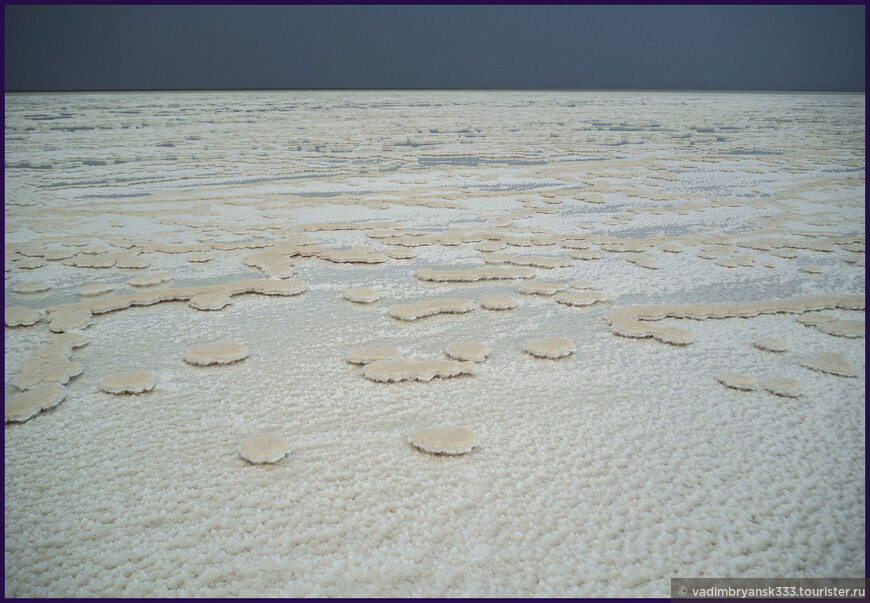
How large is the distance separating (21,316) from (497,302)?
1.21 metres

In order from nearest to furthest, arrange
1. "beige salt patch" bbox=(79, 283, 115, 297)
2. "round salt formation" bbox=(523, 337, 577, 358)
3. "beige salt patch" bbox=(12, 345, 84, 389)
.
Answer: "beige salt patch" bbox=(12, 345, 84, 389) → "round salt formation" bbox=(523, 337, 577, 358) → "beige salt patch" bbox=(79, 283, 115, 297)

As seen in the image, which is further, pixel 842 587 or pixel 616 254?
pixel 616 254

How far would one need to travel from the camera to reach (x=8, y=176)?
12.1 feet

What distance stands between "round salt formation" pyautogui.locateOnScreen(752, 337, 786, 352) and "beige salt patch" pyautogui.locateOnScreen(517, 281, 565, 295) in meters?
0.53

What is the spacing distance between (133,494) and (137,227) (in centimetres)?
189

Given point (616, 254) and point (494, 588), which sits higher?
point (616, 254)

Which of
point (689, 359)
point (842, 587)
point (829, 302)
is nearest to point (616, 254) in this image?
point (829, 302)

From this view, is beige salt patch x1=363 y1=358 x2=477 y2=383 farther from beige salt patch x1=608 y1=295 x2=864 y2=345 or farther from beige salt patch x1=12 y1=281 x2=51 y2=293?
beige salt patch x1=12 y1=281 x2=51 y2=293

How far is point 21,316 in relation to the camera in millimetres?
1426

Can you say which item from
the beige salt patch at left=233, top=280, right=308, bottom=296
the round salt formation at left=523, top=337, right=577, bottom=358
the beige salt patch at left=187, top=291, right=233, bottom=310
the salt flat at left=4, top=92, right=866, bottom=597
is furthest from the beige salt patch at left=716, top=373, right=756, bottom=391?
the beige salt patch at left=187, top=291, right=233, bottom=310


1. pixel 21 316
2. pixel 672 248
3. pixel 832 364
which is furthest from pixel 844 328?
pixel 21 316

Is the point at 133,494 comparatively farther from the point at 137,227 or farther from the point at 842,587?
the point at 137,227

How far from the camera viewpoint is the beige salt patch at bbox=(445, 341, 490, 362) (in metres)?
1.22

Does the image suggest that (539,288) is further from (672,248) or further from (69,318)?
(69,318)
